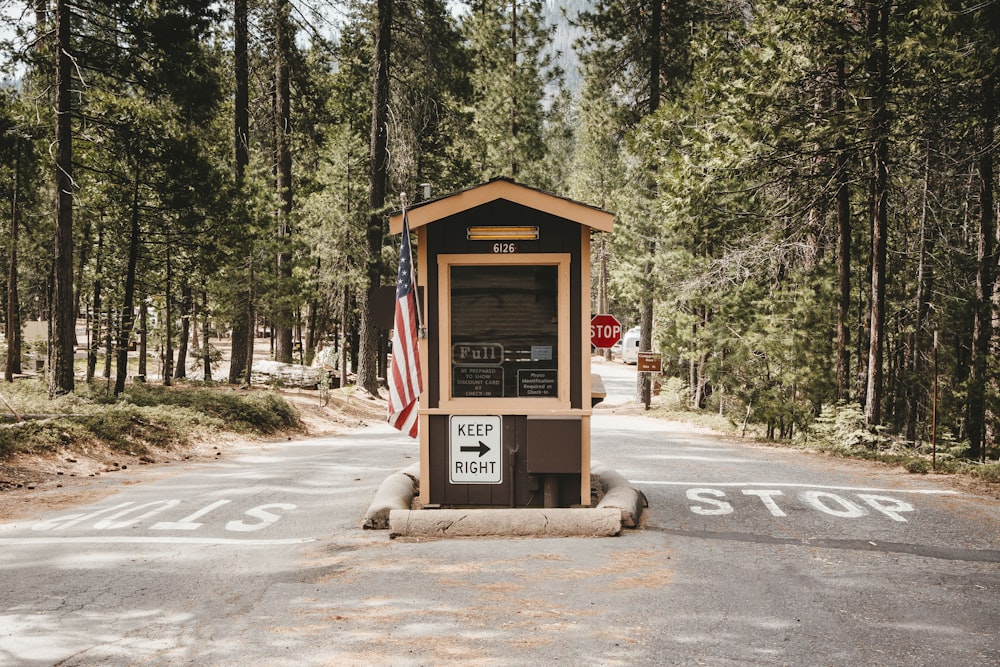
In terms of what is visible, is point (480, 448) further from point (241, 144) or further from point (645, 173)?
point (645, 173)

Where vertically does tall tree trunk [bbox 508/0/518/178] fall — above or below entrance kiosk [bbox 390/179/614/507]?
above

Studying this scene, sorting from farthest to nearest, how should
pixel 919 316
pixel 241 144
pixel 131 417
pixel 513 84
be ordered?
1. pixel 513 84
2. pixel 241 144
3. pixel 919 316
4. pixel 131 417

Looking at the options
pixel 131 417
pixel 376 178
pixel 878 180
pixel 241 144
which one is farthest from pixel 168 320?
pixel 878 180

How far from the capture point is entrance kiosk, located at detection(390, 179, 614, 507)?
850 cm

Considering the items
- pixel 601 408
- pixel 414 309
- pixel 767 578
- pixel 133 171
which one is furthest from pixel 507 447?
pixel 601 408

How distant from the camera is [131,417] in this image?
48.8ft

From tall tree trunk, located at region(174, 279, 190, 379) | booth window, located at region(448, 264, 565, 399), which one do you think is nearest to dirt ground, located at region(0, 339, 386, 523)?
booth window, located at region(448, 264, 565, 399)

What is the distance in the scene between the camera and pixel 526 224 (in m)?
8.60

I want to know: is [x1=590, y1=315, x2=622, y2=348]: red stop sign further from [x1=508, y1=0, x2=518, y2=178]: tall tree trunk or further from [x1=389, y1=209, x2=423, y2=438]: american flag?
[x1=389, y1=209, x2=423, y2=438]: american flag

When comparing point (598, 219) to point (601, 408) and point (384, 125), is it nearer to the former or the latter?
point (384, 125)

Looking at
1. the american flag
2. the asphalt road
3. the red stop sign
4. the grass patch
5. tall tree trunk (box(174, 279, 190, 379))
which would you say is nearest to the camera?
the asphalt road

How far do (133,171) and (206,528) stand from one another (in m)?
11.7

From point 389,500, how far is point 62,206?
10880 millimetres

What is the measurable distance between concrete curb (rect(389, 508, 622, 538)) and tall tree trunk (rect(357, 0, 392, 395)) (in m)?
17.3
